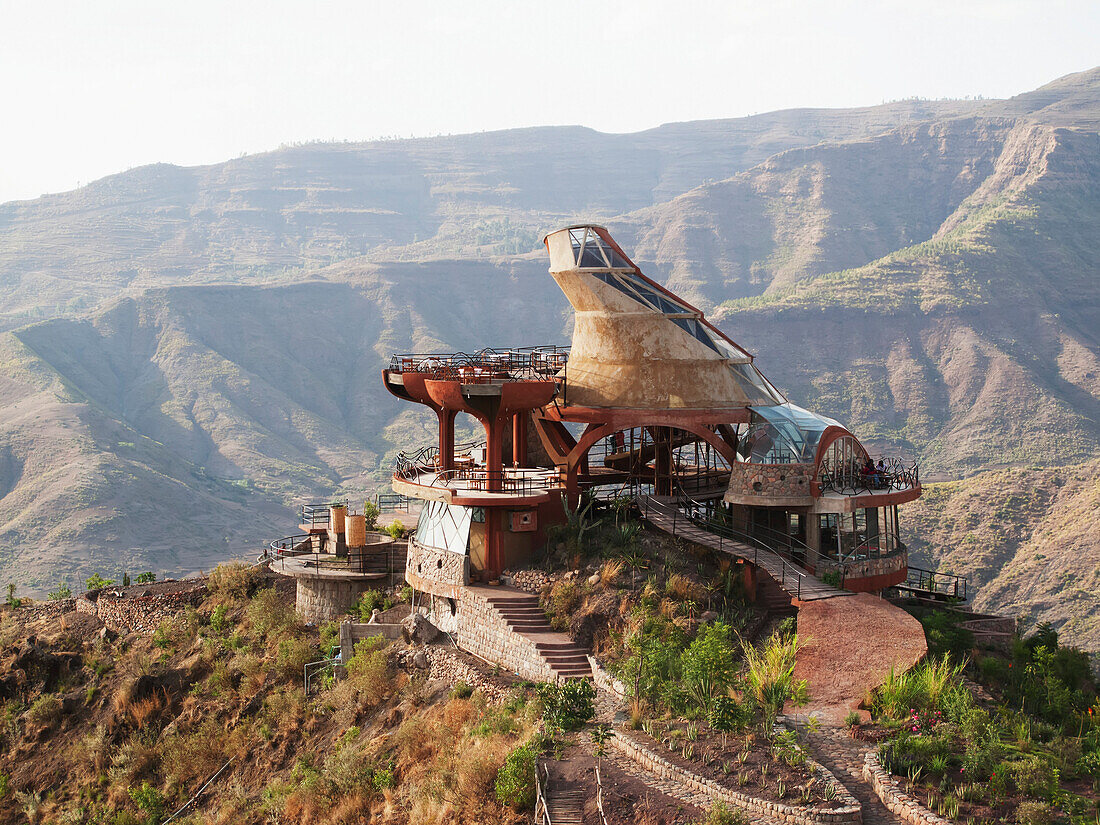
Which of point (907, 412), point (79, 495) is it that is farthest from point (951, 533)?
point (79, 495)

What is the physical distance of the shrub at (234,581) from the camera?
3953 centimetres

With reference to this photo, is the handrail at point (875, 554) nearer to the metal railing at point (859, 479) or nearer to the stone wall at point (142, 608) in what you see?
the metal railing at point (859, 479)

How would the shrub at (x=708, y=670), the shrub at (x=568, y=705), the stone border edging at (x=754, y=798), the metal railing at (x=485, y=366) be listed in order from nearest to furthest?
the stone border edging at (x=754, y=798) < the shrub at (x=568, y=705) < the shrub at (x=708, y=670) < the metal railing at (x=485, y=366)

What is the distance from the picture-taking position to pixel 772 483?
31938mm

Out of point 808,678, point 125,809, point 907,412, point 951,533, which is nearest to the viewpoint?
point 808,678

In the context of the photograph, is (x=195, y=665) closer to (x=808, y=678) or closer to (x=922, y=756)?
(x=808, y=678)

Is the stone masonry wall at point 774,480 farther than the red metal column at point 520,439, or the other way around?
the red metal column at point 520,439

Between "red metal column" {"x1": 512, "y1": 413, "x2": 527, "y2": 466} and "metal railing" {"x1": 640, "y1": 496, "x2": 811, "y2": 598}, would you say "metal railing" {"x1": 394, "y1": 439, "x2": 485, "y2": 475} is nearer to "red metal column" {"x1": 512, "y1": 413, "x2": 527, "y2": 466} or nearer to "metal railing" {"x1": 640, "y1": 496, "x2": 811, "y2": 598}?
"red metal column" {"x1": 512, "y1": 413, "x2": 527, "y2": 466}

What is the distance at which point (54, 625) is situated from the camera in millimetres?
41594

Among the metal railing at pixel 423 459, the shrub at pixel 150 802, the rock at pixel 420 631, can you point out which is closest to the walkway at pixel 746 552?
the metal railing at pixel 423 459

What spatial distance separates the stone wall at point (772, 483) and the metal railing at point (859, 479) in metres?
0.48

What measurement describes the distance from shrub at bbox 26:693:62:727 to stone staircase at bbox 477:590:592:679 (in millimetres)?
17079

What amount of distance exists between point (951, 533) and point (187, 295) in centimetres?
14648

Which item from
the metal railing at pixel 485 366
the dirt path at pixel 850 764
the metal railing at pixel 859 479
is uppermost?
the metal railing at pixel 485 366
